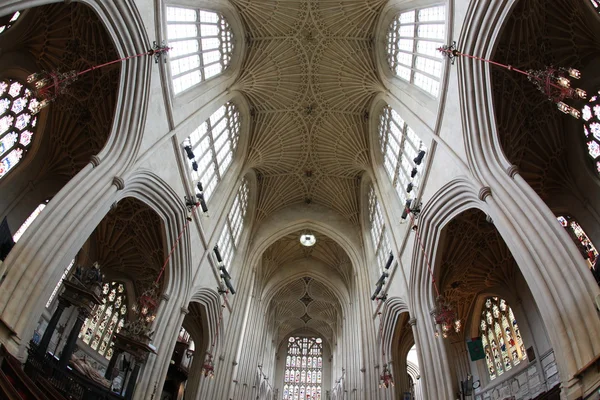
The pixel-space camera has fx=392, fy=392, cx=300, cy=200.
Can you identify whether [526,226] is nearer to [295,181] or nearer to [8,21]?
[8,21]

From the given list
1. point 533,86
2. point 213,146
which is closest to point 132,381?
point 213,146

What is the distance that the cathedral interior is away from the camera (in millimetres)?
9125

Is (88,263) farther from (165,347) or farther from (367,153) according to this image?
(367,153)

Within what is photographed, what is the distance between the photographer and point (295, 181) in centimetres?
2641

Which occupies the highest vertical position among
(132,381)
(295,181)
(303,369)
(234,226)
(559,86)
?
(295,181)

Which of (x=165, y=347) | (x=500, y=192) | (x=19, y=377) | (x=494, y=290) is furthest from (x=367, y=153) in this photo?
(x=19, y=377)

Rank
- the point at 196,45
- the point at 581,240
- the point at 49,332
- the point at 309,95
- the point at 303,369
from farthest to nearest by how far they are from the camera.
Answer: the point at 303,369 → the point at 309,95 → the point at 196,45 → the point at 581,240 → the point at 49,332

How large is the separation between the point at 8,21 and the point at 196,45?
6719 millimetres

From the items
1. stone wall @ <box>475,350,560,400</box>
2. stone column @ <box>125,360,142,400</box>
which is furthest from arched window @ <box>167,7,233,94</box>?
stone wall @ <box>475,350,560,400</box>

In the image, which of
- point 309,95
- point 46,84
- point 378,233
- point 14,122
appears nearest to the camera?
point 46,84

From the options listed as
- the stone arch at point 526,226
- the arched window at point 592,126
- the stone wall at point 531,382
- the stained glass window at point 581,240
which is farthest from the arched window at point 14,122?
the stone wall at point 531,382

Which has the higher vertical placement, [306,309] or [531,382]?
[306,309]

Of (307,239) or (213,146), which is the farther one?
(307,239)

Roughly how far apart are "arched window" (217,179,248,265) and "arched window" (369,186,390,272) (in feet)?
26.2
